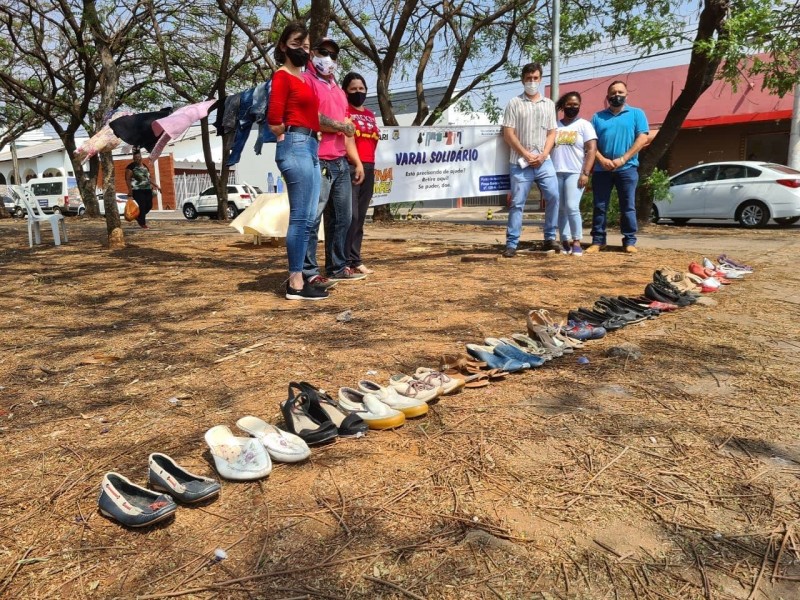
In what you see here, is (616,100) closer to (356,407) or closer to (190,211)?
(356,407)

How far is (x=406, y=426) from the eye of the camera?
2.35m

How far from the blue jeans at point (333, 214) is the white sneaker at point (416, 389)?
2.37m

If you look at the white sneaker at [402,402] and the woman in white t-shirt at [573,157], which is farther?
the woman in white t-shirt at [573,157]

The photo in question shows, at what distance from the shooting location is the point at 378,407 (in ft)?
7.66

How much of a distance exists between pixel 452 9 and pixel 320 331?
42.0 feet

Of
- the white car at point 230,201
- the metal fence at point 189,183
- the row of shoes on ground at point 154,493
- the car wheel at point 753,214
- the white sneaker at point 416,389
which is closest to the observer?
the row of shoes on ground at point 154,493

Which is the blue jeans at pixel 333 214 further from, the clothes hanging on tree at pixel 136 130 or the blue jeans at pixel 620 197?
the blue jeans at pixel 620 197

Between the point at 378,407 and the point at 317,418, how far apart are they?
0.24 meters

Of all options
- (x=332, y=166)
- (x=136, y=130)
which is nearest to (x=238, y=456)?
(x=332, y=166)

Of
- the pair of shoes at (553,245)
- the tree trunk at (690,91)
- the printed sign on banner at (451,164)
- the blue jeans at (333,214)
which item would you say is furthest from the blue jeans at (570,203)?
the tree trunk at (690,91)

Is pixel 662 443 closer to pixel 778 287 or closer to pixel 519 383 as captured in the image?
pixel 519 383

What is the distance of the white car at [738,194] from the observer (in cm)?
1223

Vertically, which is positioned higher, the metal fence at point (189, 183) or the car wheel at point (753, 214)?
the metal fence at point (189, 183)

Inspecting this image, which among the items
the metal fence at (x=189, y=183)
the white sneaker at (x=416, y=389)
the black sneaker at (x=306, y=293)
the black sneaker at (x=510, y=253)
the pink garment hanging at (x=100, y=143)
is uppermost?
the metal fence at (x=189, y=183)
